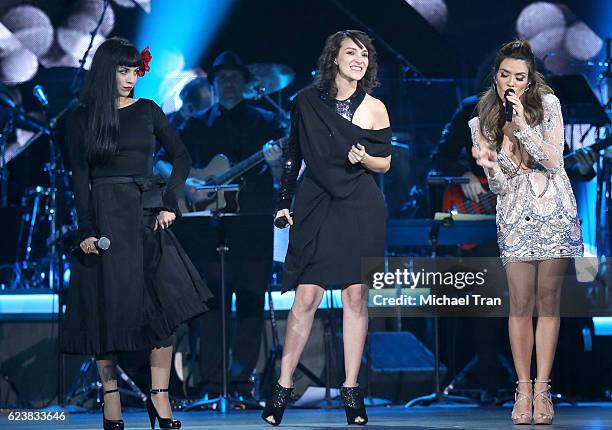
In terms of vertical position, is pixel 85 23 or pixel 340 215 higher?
pixel 85 23

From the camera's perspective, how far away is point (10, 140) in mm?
7914

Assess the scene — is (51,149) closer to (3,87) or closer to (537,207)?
(3,87)

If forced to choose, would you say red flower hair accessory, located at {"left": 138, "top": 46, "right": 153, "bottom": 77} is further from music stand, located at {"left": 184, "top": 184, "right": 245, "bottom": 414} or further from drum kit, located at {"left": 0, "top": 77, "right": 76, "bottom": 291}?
drum kit, located at {"left": 0, "top": 77, "right": 76, "bottom": 291}

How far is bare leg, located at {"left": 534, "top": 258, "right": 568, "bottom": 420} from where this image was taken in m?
4.90

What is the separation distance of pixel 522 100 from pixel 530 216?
0.51 metres

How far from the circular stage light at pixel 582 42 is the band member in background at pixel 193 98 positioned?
257 cm

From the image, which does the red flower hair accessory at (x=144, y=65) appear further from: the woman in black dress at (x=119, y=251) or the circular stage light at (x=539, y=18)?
the circular stage light at (x=539, y=18)

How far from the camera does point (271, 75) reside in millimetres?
7844

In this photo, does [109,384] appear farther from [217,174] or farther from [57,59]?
[57,59]

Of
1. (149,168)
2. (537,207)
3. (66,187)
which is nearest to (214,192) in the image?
(66,187)

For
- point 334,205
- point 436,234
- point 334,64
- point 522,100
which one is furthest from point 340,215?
point 436,234

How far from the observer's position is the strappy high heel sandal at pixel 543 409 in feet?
15.9

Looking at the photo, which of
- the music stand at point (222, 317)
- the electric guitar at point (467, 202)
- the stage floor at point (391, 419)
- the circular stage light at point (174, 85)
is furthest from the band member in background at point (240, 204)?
the electric guitar at point (467, 202)

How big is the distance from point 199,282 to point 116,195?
519 millimetres
